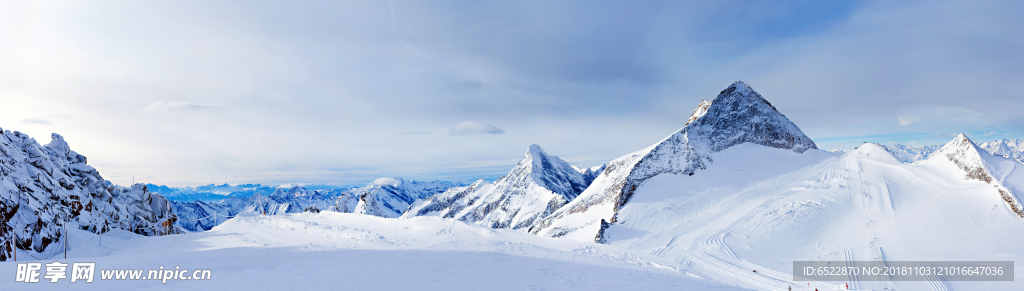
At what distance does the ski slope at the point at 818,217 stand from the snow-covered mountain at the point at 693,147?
313 centimetres

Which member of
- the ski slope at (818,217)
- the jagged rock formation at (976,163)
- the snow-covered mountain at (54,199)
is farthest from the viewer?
the jagged rock formation at (976,163)

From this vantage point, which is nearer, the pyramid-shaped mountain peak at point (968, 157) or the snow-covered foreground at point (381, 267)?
the snow-covered foreground at point (381, 267)

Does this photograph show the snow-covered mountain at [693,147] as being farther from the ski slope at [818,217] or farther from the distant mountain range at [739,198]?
the ski slope at [818,217]

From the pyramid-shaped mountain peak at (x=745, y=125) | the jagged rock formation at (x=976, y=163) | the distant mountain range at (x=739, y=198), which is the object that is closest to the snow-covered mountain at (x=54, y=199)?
the distant mountain range at (x=739, y=198)

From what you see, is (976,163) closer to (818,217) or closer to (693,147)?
(818,217)

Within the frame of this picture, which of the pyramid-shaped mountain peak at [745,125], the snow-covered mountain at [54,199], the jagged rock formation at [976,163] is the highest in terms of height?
the pyramid-shaped mountain peak at [745,125]

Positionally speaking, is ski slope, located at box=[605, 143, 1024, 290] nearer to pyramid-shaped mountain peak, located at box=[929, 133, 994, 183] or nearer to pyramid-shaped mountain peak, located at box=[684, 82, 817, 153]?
pyramid-shaped mountain peak, located at box=[929, 133, 994, 183]

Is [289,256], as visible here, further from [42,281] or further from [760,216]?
[760,216]

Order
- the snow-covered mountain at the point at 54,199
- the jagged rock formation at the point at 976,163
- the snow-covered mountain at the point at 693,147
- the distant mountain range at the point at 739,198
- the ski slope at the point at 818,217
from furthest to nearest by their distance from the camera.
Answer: the snow-covered mountain at the point at 693,147
the jagged rock formation at the point at 976,163
the distant mountain range at the point at 739,198
the ski slope at the point at 818,217
the snow-covered mountain at the point at 54,199

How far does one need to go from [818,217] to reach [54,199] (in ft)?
305

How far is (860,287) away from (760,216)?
19.0 m

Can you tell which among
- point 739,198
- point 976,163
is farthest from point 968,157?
point 739,198

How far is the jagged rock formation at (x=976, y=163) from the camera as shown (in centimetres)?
4366

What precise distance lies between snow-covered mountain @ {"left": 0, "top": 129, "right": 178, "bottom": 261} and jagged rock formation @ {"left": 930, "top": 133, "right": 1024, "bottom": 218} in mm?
90736
